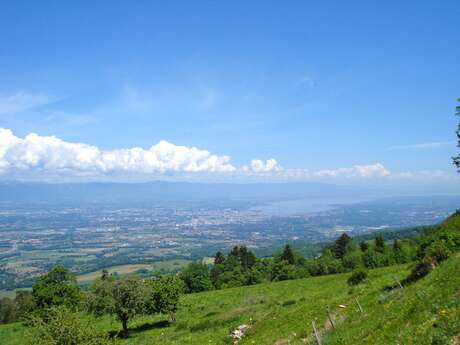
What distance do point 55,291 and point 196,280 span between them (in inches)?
1324

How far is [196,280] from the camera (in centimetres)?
8081

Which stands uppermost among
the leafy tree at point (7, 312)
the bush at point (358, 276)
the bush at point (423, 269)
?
the bush at point (423, 269)

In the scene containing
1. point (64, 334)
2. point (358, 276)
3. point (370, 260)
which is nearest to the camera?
point (64, 334)

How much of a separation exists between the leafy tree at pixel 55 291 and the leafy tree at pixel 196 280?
96.6 feet

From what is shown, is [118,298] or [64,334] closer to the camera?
[64,334]

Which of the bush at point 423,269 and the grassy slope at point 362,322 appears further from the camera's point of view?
the bush at point 423,269

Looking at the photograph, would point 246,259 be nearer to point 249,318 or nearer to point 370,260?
point 370,260

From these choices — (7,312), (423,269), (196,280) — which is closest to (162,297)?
(423,269)

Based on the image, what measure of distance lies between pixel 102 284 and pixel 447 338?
34.5 m

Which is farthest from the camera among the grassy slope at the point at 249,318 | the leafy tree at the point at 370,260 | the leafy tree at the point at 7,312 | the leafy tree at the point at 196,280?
the leafy tree at the point at 196,280

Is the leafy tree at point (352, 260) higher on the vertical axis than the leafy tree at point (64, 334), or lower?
lower

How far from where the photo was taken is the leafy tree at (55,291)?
51.8 meters

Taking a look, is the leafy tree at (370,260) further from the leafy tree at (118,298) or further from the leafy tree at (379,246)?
the leafy tree at (118,298)

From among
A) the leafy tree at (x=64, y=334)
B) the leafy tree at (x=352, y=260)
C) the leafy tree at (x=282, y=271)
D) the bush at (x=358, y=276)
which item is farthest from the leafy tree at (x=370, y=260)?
the leafy tree at (x=64, y=334)
